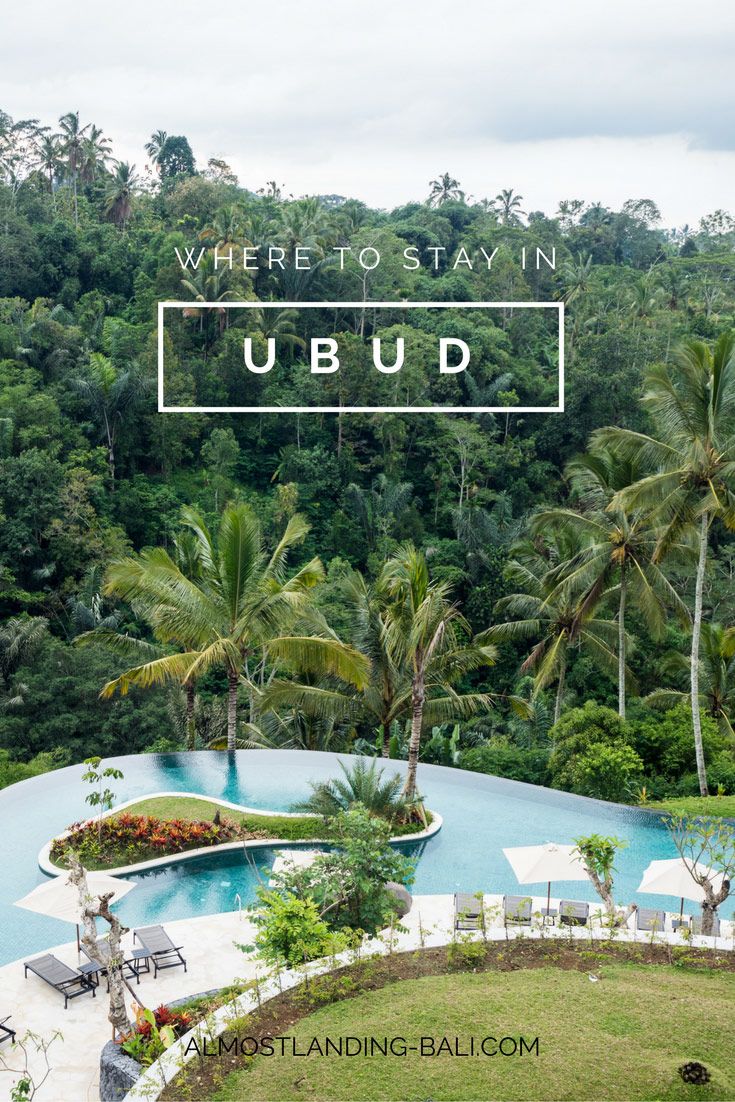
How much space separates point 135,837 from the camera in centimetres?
1188

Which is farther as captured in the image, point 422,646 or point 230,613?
point 230,613

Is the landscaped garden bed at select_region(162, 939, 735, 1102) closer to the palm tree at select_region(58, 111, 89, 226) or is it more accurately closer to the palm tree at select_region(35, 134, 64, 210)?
the palm tree at select_region(58, 111, 89, 226)

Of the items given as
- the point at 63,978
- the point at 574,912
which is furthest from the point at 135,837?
the point at 574,912

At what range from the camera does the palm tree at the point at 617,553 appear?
16438mm

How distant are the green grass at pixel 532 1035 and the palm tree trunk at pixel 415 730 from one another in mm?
4882

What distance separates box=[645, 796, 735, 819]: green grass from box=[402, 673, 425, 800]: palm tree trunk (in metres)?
3.26

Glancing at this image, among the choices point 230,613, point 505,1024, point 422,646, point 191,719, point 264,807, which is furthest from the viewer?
point 191,719

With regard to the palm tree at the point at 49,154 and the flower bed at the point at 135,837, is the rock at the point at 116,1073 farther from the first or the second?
the palm tree at the point at 49,154

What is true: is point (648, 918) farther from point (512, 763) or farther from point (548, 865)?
point (512, 763)

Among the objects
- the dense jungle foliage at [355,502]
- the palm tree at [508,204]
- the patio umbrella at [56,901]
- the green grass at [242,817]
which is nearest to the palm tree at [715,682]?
the dense jungle foliage at [355,502]

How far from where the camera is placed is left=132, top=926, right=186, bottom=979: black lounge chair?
30.1ft

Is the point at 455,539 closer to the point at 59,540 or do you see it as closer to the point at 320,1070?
the point at 59,540

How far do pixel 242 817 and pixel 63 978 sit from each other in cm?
414

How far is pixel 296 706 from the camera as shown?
50.6 feet
